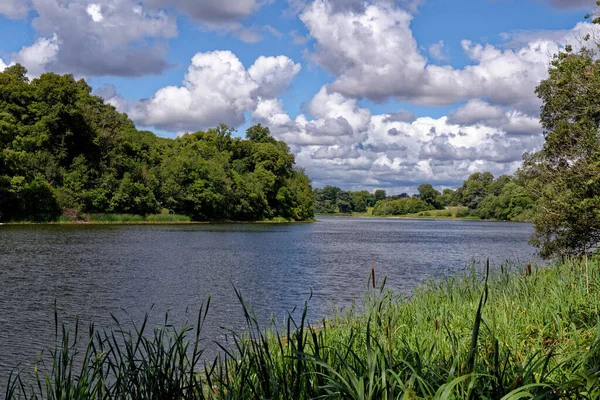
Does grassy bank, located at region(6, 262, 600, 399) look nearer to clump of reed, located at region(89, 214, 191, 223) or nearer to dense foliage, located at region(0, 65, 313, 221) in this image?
dense foliage, located at region(0, 65, 313, 221)

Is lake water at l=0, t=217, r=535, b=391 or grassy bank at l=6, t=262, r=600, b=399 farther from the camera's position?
lake water at l=0, t=217, r=535, b=391

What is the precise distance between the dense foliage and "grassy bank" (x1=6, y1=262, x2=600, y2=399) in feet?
189

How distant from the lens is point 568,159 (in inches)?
789

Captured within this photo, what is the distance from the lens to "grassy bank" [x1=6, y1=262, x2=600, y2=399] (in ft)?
11.3

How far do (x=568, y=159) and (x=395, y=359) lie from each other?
58.6 ft

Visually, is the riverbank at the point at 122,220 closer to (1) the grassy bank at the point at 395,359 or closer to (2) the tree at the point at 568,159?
(2) the tree at the point at 568,159

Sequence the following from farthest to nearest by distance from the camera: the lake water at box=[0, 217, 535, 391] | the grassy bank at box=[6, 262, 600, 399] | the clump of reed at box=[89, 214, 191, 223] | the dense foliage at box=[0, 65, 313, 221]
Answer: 1. the clump of reed at box=[89, 214, 191, 223]
2. the dense foliage at box=[0, 65, 313, 221]
3. the lake water at box=[0, 217, 535, 391]
4. the grassy bank at box=[6, 262, 600, 399]

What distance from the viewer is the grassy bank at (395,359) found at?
11.3ft

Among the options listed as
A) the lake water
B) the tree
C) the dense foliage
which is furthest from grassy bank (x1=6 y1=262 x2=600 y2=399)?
the dense foliage

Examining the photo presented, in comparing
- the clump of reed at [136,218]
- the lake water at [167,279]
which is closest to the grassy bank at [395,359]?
the lake water at [167,279]

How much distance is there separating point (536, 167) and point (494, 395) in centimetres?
1981

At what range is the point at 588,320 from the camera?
24.9 feet

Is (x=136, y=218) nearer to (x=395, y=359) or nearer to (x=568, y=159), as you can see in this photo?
(x=568, y=159)

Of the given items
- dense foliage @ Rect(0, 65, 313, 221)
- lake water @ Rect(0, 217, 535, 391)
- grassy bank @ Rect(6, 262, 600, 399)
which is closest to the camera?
grassy bank @ Rect(6, 262, 600, 399)
